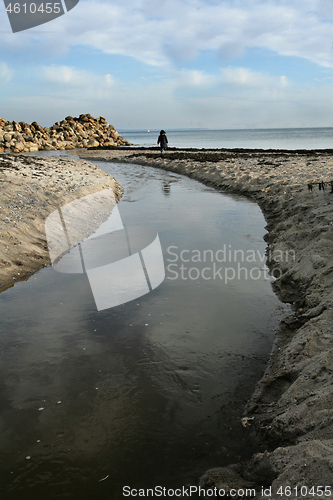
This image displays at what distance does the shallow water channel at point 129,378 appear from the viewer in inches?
105

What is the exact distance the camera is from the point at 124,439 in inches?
114

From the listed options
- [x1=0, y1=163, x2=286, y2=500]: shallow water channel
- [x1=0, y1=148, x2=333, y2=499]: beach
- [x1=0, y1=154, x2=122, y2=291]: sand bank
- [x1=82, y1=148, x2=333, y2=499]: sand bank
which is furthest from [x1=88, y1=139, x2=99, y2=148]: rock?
[x1=0, y1=163, x2=286, y2=500]: shallow water channel

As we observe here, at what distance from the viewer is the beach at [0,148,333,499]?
7.88 feet

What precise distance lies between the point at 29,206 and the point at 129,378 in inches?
259

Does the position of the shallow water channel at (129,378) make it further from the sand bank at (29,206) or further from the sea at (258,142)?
the sea at (258,142)

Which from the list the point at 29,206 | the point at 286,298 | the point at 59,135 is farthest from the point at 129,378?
the point at 59,135

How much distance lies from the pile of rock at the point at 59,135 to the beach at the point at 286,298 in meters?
35.4

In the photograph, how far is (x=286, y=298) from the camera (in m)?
5.29

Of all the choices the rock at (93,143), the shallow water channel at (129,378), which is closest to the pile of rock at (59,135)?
the rock at (93,143)

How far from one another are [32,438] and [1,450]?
23 centimetres

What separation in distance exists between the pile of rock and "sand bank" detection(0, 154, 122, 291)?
32.5 meters

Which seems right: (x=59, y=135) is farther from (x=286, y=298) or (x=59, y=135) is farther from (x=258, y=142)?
(x=286, y=298)

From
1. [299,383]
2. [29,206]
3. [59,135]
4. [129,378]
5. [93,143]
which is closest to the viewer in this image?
[299,383]

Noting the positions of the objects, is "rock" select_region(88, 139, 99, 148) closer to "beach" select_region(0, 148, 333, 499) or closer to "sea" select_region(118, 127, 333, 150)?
"sea" select_region(118, 127, 333, 150)
